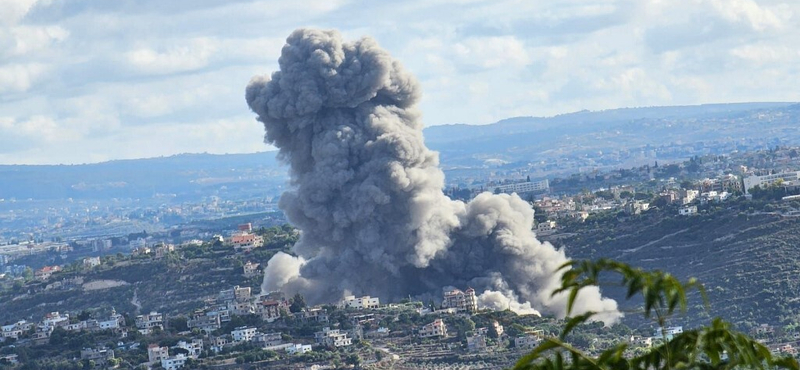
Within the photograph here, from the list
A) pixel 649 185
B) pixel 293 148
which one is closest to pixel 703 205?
pixel 293 148

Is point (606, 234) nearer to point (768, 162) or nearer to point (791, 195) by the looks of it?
point (791, 195)

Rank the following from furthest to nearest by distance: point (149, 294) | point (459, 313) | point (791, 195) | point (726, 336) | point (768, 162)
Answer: point (768, 162) → point (149, 294) → point (791, 195) → point (459, 313) → point (726, 336)

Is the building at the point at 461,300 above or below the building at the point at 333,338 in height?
above

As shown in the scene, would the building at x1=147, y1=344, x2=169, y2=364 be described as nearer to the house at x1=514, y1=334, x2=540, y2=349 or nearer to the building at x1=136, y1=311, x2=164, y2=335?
the building at x1=136, y1=311, x2=164, y2=335

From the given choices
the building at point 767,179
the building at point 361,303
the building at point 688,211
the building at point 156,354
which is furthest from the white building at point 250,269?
the building at point 156,354

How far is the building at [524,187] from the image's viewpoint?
166m

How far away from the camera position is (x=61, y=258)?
497 ft

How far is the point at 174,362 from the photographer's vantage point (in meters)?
60.0

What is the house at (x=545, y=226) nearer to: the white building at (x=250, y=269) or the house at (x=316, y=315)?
the white building at (x=250, y=269)

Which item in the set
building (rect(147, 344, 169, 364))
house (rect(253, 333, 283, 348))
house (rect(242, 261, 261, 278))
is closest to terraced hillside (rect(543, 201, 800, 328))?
house (rect(253, 333, 283, 348))

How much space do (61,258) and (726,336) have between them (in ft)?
467

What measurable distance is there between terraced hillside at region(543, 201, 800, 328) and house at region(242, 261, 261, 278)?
1360 centimetres

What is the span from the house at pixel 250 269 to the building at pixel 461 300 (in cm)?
2040

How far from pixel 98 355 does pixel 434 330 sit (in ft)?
36.8
